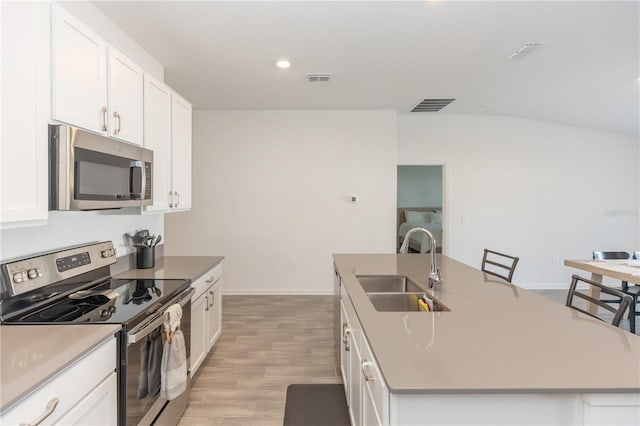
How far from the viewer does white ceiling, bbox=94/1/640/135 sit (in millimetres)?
2363

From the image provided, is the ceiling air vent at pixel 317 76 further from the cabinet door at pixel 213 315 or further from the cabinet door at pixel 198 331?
the cabinet door at pixel 198 331

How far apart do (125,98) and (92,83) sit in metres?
0.32

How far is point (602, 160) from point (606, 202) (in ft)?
2.26

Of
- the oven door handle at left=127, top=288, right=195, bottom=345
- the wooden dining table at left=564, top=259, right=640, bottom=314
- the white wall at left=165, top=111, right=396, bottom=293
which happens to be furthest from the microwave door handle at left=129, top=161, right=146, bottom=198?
the wooden dining table at left=564, top=259, right=640, bottom=314

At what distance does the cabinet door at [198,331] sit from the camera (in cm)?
240

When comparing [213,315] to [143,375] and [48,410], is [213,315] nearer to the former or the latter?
[143,375]

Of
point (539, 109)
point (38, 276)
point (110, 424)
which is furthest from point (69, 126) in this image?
point (539, 109)

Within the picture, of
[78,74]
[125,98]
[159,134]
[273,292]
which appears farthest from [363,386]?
[273,292]

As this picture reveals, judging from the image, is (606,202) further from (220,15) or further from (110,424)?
(110,424)

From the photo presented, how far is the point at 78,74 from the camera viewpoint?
1.68 metres

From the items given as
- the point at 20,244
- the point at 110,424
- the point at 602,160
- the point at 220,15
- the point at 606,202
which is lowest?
the point at 110,424

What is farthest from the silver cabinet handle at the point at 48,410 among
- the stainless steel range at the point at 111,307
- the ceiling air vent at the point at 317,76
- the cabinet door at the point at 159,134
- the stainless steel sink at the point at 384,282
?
the ceiling air vent at the point at 317,76

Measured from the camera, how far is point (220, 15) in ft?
7.93

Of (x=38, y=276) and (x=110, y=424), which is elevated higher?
(x=38, y=276)
